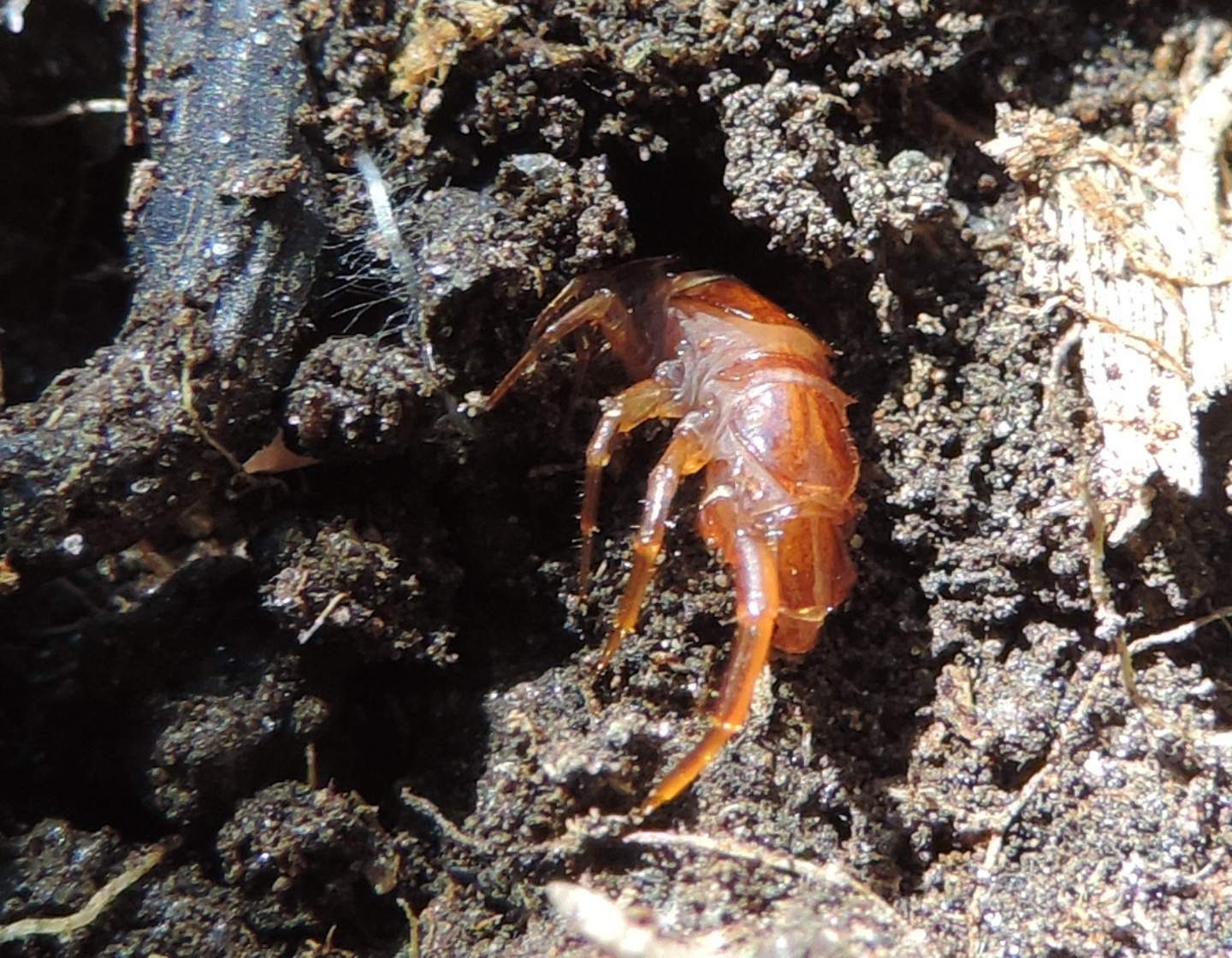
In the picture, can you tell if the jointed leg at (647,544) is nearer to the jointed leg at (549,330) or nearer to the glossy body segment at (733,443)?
the glossy body segment at (733,443)

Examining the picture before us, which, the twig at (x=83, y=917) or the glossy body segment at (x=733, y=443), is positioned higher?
the glossy body segment at (x=733, y=443)

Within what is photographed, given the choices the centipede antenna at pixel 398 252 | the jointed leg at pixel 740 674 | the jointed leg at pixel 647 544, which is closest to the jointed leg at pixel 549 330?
the centipede antenna at pixel 398 252

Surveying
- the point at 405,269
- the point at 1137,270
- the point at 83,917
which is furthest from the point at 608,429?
the point at 83,917

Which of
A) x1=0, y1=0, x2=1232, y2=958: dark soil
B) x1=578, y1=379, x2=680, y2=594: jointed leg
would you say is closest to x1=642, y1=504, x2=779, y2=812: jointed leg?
x1=0, y1=0, x2=1232, y2=958: dark soil

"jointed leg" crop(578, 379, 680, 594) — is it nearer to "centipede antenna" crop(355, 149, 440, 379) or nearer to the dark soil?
the dark soil

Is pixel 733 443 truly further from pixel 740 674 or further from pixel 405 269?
pixel 405 269

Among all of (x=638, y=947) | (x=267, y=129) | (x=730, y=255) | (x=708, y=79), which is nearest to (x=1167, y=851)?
(x=638, y=947)

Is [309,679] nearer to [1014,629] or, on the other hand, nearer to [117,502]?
[117,502]
